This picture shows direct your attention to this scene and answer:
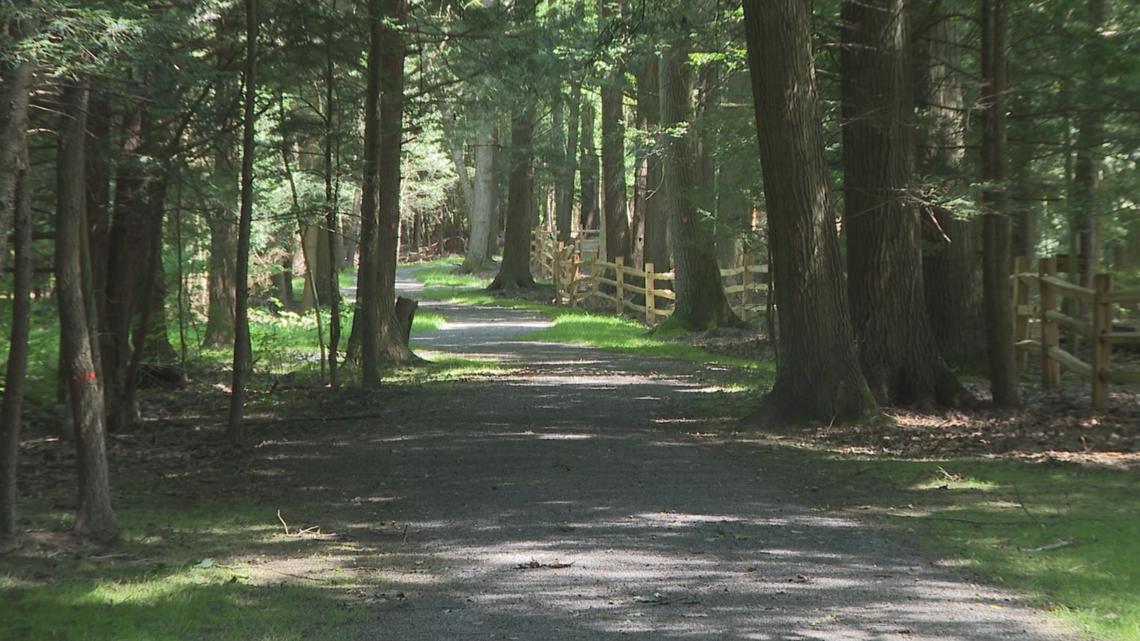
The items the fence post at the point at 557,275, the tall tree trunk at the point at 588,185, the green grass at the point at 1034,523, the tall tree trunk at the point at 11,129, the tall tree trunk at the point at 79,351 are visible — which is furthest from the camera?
the tall tree trunk at the point at 588,185

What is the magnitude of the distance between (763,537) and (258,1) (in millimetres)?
7626

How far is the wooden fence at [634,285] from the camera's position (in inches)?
1110

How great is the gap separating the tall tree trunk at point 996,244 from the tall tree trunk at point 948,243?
1619 millimetres

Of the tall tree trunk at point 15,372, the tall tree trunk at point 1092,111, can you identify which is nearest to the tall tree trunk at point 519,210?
the tall tree trunk at point 1092,111

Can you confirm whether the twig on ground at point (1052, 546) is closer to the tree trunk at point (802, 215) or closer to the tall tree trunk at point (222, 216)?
the tree trunk at point (802, 215)

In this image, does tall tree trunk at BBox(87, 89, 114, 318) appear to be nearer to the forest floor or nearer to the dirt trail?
the forest floor

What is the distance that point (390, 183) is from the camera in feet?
62.2

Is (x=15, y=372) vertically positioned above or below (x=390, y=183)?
below

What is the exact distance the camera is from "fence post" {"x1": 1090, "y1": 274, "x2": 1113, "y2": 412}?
12.3 metres

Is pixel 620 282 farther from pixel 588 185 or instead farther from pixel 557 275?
pixel 588 185

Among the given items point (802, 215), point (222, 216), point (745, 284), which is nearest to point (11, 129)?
point (802, 215)

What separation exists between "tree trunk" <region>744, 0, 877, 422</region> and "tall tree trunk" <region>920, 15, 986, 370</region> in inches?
109

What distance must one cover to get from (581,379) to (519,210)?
24069 millimetres

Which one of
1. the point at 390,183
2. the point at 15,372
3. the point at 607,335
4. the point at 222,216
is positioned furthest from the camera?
the point at 607,335
